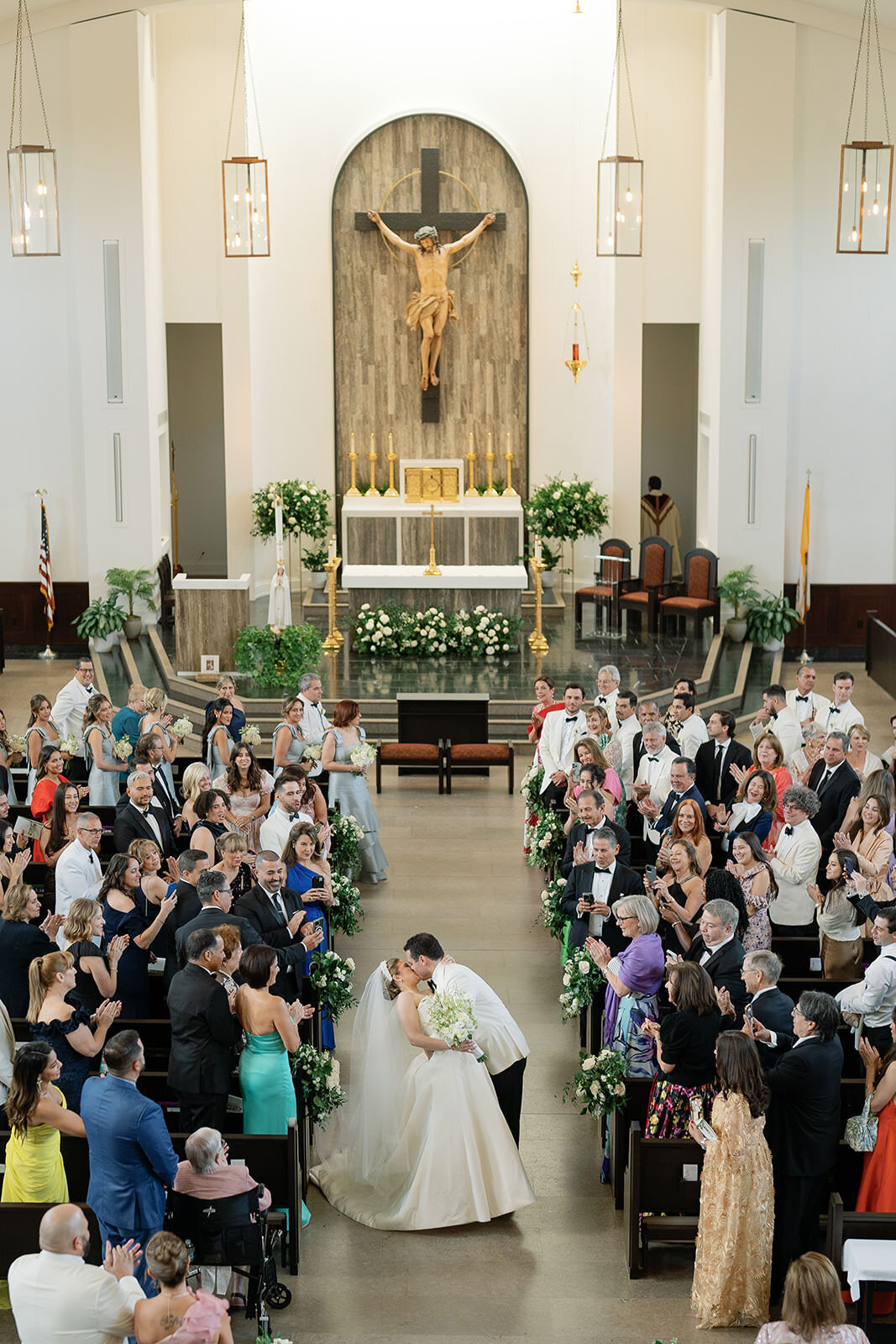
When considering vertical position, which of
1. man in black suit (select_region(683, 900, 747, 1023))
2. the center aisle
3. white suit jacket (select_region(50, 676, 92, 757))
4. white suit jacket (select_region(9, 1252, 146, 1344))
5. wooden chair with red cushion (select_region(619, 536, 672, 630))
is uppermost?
wooden chair with red cushion (select_region(619, 536, 672, 630))

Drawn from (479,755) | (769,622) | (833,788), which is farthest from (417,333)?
(833,788)

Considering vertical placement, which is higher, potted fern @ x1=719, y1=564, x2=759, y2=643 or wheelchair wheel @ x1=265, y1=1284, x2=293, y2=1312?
potted fern @ x1=719, y1=564, x2=759, y2=643

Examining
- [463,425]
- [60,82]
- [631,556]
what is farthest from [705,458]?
[60,82]

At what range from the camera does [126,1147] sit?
5625 millimetres

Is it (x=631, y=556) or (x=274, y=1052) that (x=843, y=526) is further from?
(x=274, y=1052)

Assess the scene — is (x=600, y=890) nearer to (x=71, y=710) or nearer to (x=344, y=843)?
(x=344, y=843)

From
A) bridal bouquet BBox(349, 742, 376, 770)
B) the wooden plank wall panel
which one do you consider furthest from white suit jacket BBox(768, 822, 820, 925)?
the wooden plank wall panel

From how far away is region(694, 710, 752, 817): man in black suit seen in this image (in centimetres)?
953

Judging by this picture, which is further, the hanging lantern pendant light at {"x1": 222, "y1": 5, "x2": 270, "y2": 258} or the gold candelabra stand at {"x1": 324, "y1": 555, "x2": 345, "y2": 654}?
the gold candelabra stand at {"x1": 324, "y1": 555, "x2": 345, "y2": 654}

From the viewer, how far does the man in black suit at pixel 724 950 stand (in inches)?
259

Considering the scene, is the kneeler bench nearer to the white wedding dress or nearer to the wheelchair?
the white wedding dress

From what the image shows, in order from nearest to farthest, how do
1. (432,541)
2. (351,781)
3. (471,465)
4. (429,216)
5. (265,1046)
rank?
(265,1046)
(351,781)
(432,541)
(429,216)
(471,465)

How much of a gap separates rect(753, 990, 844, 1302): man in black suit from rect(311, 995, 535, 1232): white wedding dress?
3.88 ft

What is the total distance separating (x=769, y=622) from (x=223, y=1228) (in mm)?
12579
